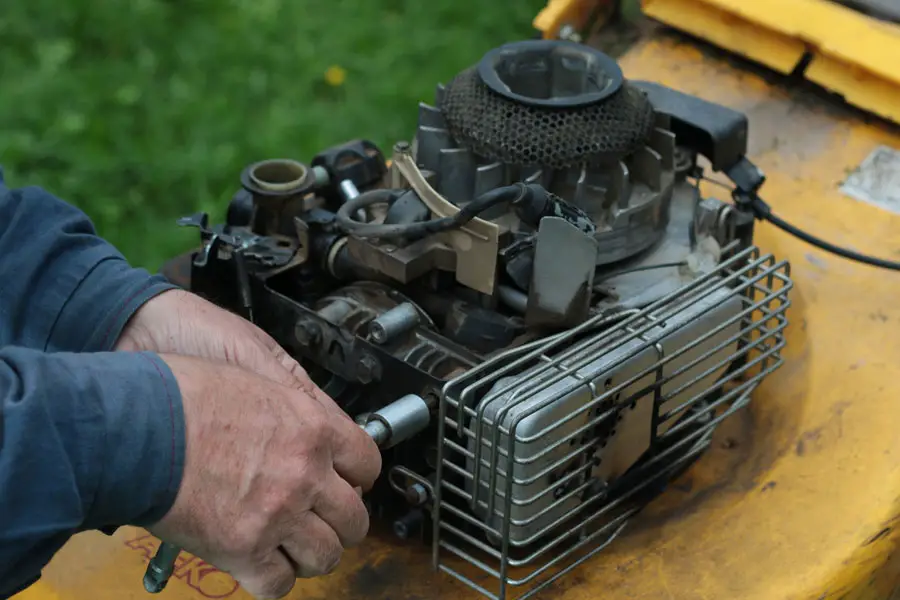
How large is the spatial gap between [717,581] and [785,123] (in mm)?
833

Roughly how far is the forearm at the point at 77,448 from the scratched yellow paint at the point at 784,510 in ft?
1.12

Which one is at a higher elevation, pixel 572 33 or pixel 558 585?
pixel 572 33

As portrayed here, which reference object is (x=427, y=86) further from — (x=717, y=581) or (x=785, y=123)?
Result: (x=717, y=581)

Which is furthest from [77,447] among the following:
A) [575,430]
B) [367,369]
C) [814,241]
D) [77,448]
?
[814,241]

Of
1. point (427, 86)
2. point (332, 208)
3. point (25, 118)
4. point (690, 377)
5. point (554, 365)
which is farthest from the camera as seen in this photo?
point (427, 86)

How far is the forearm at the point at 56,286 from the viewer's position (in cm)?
119

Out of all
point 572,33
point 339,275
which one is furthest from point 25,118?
point 339,275

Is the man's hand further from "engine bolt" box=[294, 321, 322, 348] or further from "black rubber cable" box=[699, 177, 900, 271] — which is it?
"black rubber cable" box=[699, 177, 900, 271]

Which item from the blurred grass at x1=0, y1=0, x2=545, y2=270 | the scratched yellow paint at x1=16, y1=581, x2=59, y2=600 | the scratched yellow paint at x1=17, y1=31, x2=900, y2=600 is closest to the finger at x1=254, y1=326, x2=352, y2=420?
the scratched yellow paint at x1=17, y1=31, x2=900, y2=600

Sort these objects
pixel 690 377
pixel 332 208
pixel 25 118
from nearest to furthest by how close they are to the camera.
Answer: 1. pixel 690 377
2. pixel 332 208
3. pixel 25 118

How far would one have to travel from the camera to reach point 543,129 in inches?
50.7

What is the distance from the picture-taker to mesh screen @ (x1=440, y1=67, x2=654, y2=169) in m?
1.28

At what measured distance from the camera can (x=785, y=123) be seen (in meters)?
1.80

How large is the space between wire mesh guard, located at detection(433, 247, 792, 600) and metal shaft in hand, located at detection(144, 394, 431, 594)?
0.03m
